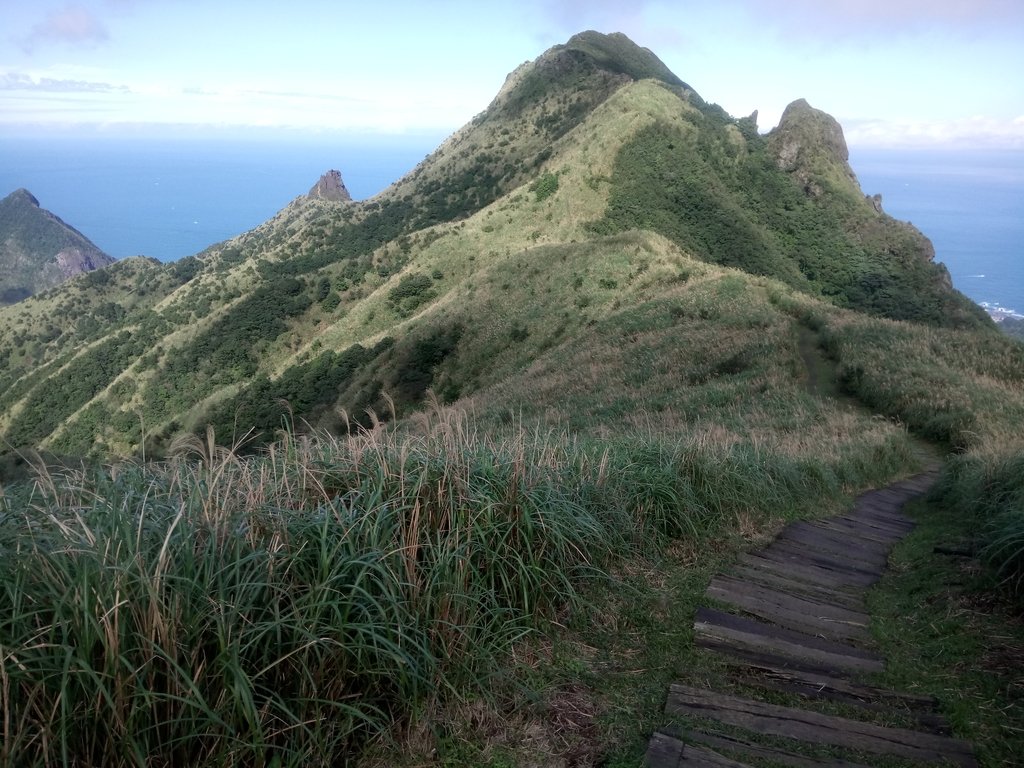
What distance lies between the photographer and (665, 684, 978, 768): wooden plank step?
2.63m

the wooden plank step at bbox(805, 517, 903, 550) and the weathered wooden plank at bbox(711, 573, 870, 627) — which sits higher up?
the wooden plank step at bbox(805, 517, 903, 550)

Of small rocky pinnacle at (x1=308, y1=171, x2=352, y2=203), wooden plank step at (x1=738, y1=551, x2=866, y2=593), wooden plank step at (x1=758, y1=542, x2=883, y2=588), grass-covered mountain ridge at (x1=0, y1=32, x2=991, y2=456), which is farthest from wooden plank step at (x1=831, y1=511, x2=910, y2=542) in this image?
small rocky pinnacle at (x1=308, y1=171, x2=352, y2=203)

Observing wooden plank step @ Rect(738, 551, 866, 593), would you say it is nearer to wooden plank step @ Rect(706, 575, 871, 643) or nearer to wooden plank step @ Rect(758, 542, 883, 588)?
wooden plank step @ Rect(758, 542, 883, 588)

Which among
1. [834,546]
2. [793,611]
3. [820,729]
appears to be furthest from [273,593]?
[834,546]

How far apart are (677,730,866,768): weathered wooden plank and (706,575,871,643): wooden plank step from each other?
117cm

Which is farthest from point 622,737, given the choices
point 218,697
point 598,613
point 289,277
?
point 289,277

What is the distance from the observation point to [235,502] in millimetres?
3064

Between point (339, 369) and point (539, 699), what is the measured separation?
110ft

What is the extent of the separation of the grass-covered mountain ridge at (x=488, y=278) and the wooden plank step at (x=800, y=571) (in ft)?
57.9

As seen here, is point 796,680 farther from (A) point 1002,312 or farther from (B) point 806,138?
(A) point 1002,312

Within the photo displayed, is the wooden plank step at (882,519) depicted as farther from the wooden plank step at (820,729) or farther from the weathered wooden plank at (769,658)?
the wooden plank step at (820,729)

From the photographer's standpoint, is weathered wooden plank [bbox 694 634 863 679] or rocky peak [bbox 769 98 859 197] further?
rocky peak [bbox 769 98 859 197]

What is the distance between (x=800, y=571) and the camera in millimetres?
4488

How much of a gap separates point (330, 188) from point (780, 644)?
133 meters
